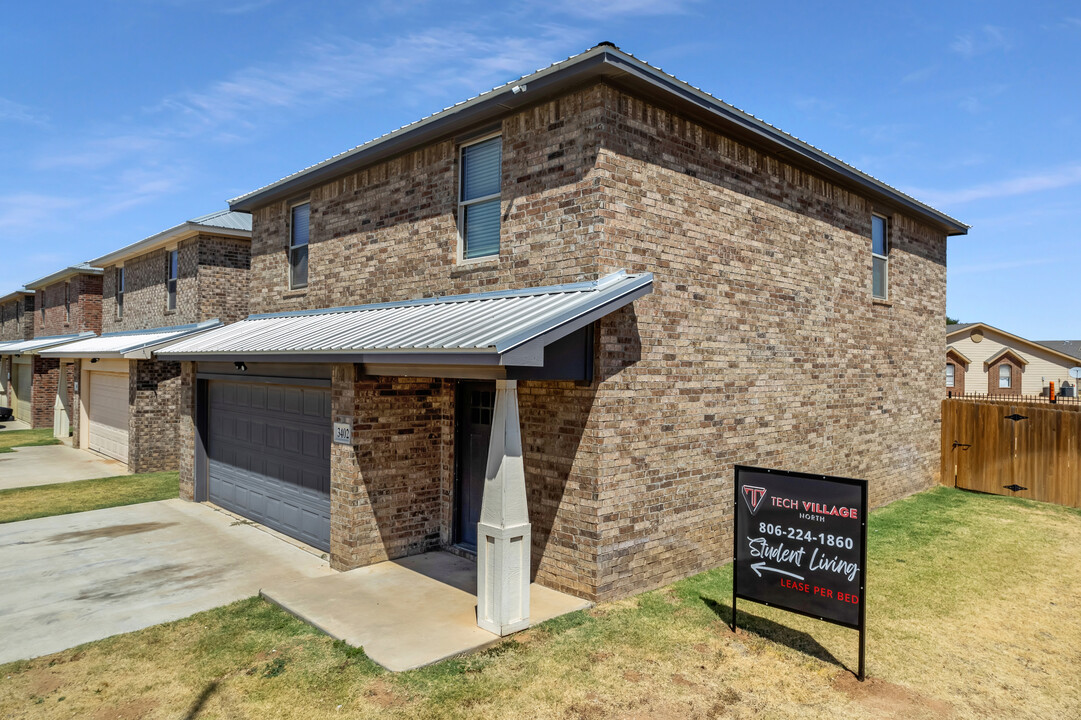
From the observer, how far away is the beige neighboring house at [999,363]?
3231 cm

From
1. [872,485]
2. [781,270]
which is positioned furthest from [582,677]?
[872,485]

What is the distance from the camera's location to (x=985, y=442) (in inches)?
559

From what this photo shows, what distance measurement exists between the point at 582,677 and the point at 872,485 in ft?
28.2

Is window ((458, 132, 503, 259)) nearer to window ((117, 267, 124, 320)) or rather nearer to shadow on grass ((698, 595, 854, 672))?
shadow on grass ((698, 595, 854, 672))

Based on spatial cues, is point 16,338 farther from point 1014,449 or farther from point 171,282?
point 1014,449

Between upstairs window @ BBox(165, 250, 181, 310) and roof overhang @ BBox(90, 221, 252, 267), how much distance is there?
0.35 meters

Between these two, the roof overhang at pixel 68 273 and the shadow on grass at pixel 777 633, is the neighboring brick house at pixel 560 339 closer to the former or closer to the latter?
the shadow on grass at pixel 777 633

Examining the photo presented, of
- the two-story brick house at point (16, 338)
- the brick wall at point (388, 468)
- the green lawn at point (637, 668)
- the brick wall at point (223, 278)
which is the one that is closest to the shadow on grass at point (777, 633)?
the green lawn at point (637, 668)

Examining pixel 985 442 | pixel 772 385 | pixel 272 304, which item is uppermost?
pixel 272 304

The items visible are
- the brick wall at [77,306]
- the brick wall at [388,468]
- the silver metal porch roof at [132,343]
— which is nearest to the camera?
the brick wall at [388,468]

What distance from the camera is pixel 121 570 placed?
28.2 feet

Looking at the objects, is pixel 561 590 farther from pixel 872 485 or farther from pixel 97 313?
pixel 97 313

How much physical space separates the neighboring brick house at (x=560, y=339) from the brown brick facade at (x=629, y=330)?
3 centimetres

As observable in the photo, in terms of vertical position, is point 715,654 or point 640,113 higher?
point 640,113
